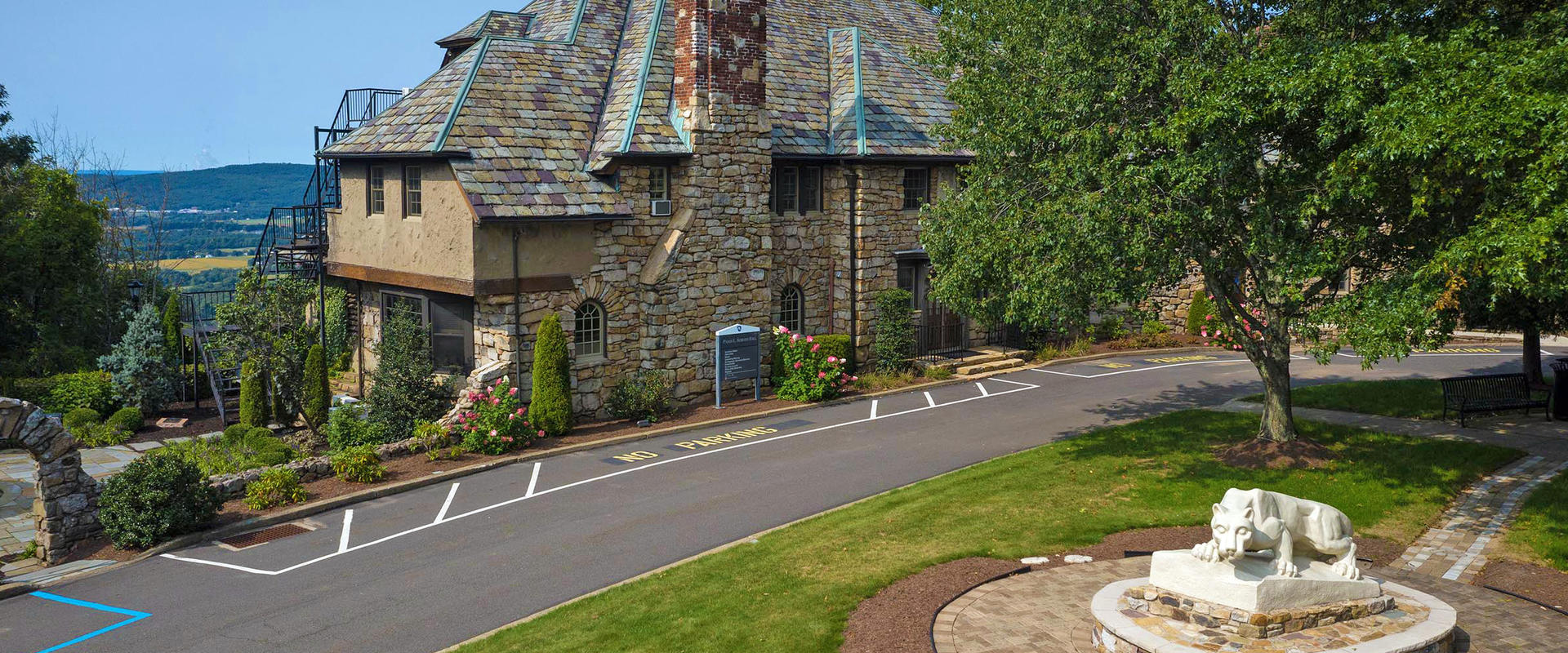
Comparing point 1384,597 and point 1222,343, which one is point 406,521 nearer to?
point 1384,597

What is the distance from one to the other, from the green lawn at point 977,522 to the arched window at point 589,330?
9.67 metres

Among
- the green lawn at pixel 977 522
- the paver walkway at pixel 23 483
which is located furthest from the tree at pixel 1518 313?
the paver walkway at pixel 23 483

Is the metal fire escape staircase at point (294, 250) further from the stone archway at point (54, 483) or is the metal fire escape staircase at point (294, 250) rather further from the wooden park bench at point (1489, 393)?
the wooden park bench at point (1489, 393)

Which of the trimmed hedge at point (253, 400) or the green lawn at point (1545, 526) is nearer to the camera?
the green lawn at point (1545, 526)

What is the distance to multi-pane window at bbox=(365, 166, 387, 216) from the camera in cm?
2550

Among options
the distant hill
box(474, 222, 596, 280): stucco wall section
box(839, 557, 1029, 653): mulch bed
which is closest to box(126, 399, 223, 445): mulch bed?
box(474, 222, 596, 280): stucco wall section

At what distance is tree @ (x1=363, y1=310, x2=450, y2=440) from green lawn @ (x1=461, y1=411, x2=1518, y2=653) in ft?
34.3

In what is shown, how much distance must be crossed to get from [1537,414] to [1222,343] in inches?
302

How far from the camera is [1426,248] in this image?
14.8m

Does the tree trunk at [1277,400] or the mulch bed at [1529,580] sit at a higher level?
the tree trunk at [1277,400]

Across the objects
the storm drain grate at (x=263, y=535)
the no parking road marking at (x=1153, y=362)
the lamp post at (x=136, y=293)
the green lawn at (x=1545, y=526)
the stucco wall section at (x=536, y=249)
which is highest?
the stucco wall section at (x=536, y=249)

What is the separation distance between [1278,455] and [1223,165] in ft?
20.5

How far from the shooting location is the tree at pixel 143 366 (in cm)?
2633

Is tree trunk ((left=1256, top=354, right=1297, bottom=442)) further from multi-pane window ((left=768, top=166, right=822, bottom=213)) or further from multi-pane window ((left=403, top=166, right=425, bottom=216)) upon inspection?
multi-pane window ((left=403, top=166, right=425, bottom=216))
